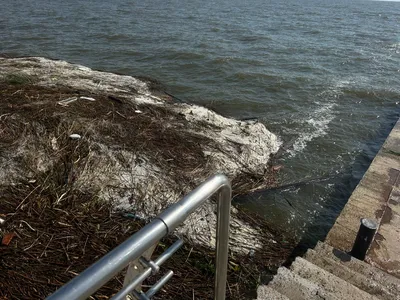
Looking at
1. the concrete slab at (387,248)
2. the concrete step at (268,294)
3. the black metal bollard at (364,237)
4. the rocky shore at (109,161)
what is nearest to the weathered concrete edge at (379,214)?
the concrete slab at (387,248)

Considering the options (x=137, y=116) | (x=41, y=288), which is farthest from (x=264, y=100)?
(x=41, y=288)

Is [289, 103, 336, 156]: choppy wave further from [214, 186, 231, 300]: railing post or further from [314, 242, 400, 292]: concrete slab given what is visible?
[214, 186, 231, 300]: railing post

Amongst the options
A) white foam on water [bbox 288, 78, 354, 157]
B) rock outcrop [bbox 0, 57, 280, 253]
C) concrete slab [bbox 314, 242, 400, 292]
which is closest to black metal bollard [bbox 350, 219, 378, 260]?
concrete slab [bbox 314, 242, 400, 292]

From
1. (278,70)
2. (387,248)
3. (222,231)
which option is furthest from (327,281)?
(278,70)

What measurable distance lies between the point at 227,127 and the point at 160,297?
170 inches

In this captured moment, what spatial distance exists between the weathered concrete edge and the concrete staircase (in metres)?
0.33

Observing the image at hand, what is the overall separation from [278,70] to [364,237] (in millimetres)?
9804

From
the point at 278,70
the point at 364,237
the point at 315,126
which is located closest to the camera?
the point at 364,237

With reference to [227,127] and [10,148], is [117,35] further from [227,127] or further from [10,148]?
[10,148]

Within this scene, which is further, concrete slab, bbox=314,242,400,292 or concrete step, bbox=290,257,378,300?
concrete slab, bbox=314,242,400,292

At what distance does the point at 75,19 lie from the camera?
19438 millimetres

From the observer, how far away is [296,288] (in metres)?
3.09

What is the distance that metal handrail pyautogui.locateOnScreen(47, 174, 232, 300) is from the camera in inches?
37.6

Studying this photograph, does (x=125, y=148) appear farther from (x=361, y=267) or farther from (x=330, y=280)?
(x=361, y=267)
